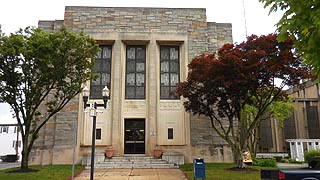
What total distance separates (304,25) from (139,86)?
18.3 meters

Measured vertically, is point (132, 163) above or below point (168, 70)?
below

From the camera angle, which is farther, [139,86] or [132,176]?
[139,86]

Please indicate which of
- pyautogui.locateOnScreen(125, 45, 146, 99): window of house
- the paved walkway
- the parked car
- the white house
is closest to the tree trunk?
the paved walkway

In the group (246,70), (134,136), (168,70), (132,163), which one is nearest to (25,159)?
(132,163)

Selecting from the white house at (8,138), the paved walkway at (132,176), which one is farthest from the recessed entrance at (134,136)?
the white house at (8,138)

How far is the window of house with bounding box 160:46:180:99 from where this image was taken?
23.3 m

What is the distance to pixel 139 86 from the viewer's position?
23.4m

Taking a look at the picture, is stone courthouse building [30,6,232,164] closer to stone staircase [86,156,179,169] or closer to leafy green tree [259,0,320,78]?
stone staircase [86,156,179,169]

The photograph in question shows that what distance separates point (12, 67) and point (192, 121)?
11915 mm

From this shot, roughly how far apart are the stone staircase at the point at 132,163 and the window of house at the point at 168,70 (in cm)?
519

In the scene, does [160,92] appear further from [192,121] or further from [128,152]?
[128,152]

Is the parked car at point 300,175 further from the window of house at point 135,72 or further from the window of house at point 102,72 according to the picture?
the window of house at point 102,72

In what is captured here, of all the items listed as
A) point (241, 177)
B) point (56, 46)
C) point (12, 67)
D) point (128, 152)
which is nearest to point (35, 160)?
point (128, 152)

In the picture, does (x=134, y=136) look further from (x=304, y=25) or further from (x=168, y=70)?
(x=304, y=25)
